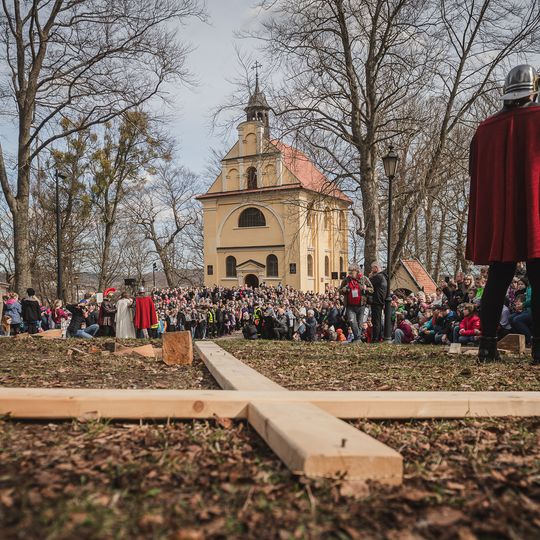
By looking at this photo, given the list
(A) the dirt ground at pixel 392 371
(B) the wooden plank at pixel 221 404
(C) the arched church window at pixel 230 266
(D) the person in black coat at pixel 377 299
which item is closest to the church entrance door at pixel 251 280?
Result: (C) the arched church window at pixel 230 266

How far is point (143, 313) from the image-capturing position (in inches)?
585

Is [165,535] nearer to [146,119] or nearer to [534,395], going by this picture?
[534,395]

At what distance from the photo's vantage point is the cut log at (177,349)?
17.8 feet

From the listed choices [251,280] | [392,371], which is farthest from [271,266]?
[392,371]

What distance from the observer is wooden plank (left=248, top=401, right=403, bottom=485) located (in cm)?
188

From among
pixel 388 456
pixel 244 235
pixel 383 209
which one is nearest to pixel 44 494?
pixel 388 456

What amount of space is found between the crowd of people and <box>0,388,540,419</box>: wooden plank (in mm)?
2643

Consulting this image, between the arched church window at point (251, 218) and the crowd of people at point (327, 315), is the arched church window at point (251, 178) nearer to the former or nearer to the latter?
the arched church window at point (251, 218)

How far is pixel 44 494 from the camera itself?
1766 mm

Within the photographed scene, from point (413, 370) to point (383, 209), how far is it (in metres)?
24.7

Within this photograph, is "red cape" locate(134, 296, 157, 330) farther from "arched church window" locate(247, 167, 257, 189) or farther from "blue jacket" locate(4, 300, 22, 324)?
"arched church window" locate(247, 167, 257, 189)

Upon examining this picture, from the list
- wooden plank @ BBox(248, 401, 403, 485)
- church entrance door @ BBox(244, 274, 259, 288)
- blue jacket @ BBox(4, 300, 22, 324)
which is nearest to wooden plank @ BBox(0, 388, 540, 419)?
wooden plank @ BBox(248, 401, 403, 485)

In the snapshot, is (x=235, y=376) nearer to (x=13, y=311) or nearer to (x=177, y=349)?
(x=177, y=349)

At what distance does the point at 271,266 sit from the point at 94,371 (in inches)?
1892
